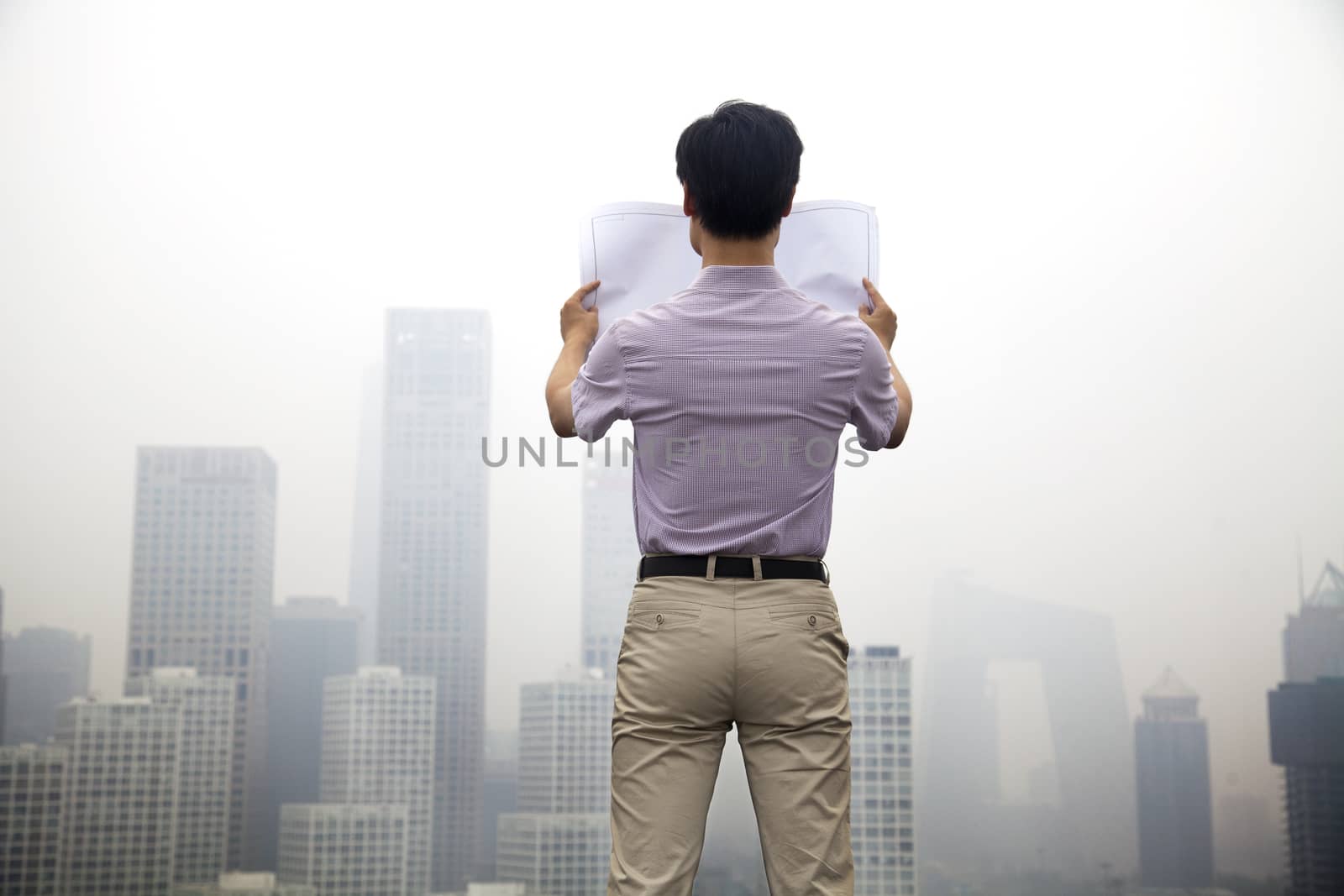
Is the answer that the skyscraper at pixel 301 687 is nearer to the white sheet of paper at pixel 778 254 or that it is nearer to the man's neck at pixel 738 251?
the white sheet of paper at pixel 778 254

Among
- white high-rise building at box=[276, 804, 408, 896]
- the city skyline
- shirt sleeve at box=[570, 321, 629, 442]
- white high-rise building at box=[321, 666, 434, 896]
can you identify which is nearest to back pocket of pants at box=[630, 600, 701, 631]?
shirt sleeve at box=[570, 321, 629, 442]

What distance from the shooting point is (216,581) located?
4.91 m

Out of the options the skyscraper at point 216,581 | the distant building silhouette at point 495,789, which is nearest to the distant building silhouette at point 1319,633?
the distant building silhouette at point 495,789

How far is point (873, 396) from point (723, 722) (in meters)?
0.29

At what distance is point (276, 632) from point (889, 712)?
2578 mm

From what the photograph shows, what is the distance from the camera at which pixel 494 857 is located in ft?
16.0

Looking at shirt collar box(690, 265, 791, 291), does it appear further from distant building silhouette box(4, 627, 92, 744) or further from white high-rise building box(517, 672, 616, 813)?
distant building silhouette box(4, 627, 92, 744)

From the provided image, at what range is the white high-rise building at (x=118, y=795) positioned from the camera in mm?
4547

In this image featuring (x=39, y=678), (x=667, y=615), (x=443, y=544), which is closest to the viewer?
(x=667, y=615)

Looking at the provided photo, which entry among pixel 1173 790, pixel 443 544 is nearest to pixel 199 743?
pixel 443 544

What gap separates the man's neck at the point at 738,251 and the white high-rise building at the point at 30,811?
14.8 feet

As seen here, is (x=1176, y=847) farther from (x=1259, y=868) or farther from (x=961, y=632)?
(x=961, y=632)

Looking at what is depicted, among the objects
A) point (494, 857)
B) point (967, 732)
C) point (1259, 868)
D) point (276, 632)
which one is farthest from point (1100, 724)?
point (276, 632)

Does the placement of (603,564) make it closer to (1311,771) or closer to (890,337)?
(1311,771)
